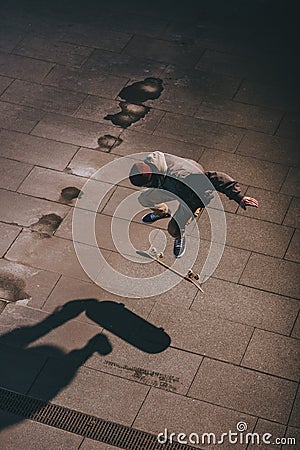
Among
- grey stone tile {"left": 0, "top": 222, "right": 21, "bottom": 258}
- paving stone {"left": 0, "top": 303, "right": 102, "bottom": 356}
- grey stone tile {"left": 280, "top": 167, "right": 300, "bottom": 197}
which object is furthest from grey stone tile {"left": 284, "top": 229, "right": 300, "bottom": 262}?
grey stone tile {"left": 0, "top": 222, "right": 21, "bottom": 258}

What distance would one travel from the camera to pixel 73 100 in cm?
1577

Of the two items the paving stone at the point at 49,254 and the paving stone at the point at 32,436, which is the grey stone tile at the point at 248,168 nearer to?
the paving stone at the point at 49,254

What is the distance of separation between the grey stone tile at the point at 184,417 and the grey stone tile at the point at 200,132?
551 centimetres

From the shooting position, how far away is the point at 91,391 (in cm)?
1086

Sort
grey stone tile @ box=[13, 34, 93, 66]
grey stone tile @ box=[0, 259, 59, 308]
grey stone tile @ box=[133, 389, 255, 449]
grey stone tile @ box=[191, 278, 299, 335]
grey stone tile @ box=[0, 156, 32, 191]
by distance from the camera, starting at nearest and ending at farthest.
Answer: grey stone tile @ box=[133, 389, 255, 449] → grey stone tile @ box=[191, 278, 299, 335] → grey stone tile @ box=[0, 259, 59, 308] → grey stone tile @ box=[0, 156, 32, 191] → grey stone tile @ box=[13, 34, 93, 66]

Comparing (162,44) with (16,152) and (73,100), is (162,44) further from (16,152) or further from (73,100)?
(16,152)

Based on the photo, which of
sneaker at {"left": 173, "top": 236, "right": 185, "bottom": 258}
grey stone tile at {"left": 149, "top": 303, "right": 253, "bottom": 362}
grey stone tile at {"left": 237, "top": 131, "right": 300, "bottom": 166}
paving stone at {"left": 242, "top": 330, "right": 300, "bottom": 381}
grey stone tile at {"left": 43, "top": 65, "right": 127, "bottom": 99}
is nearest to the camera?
paving stone at {"left": 242, "top": 330, "right": 300, "bottom": 381}

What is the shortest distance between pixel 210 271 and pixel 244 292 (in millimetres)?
659

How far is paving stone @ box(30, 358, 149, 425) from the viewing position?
1066 centimetres

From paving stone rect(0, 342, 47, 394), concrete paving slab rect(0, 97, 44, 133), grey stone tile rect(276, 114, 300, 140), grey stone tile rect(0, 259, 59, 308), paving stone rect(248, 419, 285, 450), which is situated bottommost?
paving stone rect(248, 419, 285, 450)

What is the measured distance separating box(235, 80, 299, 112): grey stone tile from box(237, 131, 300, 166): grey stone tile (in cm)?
101

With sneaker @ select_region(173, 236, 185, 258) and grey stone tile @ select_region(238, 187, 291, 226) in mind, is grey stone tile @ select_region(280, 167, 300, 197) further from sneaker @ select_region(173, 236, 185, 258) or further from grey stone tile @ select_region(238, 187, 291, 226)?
sneaker @ select_region(173, 236, 185, 258)

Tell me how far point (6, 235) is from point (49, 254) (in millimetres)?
861

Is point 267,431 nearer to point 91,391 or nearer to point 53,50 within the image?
point 91,391
